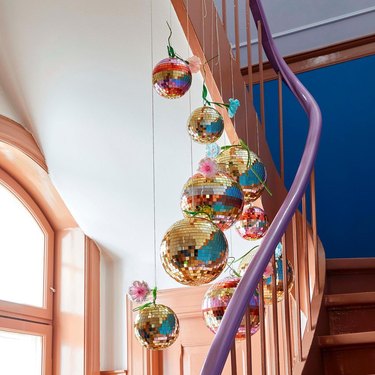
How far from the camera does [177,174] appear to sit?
3990mm

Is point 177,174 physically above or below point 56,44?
below

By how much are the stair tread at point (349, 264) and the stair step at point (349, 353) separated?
0.65 metres

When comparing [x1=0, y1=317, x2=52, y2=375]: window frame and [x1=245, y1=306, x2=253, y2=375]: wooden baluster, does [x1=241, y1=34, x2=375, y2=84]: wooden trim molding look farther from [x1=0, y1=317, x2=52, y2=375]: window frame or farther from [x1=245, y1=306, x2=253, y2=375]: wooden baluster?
[x1=245, y1=306, x2=253, y2=375]: wooden baluster

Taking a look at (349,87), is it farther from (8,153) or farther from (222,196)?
(222,196)

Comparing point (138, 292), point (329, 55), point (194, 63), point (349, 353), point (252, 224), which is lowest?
point (349, 353)

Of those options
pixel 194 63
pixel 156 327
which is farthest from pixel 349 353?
pixel 194 63

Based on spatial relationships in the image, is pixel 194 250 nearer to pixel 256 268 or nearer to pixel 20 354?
pixel 256 268

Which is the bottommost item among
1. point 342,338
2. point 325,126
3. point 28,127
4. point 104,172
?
point 342,338

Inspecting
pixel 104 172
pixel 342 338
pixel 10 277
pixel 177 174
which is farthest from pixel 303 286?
pixel 10 277

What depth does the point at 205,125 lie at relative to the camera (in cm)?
261

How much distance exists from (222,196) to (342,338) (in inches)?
41.3

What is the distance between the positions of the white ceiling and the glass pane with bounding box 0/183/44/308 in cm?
28

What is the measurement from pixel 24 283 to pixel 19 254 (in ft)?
0.57

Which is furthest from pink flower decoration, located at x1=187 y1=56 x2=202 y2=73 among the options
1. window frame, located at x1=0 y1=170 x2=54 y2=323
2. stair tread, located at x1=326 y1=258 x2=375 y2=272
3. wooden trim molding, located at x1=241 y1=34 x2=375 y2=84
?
wooden trim molding, located at x1=241 y1=34 x2=375 y2=84
